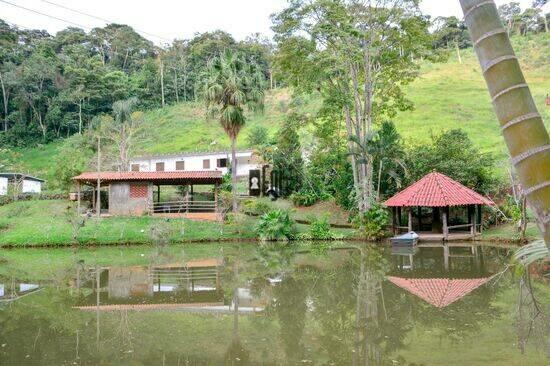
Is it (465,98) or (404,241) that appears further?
(465,98)

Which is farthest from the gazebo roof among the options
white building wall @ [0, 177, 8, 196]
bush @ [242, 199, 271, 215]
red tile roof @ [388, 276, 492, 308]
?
white building wall @ [0, 177, 8, 196]

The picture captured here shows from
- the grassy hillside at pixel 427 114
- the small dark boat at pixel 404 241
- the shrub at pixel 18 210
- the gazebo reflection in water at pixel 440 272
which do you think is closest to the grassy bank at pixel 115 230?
the shrub at pixel 18 210

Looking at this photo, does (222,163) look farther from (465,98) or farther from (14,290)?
(465,98)

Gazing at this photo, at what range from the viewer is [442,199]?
24.8 m

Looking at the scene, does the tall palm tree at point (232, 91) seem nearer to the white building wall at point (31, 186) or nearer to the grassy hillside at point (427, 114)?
the grassy hillside at point (427, 114)

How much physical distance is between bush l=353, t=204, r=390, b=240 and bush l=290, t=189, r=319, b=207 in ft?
23.4

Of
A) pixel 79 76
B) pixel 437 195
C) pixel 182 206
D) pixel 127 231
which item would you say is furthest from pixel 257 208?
pixel 79 76

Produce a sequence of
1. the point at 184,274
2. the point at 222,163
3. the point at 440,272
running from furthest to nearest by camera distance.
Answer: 1. the point at 222,163
2. the point at 184,274
3. the point at 440,272

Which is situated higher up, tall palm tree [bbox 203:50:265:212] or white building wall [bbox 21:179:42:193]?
tall palm tree [bbox 203:50:265:212]

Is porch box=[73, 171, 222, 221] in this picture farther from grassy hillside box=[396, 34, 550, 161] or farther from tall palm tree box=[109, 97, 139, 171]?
grassy hillside box=[396, 34, 550, 161]

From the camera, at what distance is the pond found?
26.7 feet

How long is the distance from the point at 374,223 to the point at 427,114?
26930 mm

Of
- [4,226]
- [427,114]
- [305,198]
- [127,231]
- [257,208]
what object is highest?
[427,114]

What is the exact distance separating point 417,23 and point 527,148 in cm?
2702
